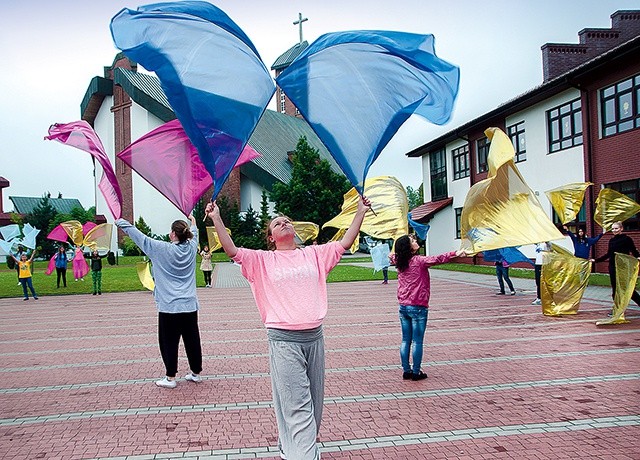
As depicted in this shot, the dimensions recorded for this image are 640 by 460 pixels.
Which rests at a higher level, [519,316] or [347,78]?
[347,78]

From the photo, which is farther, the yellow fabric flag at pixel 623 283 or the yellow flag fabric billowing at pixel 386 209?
the yellow fabric flag at pixel 623 283

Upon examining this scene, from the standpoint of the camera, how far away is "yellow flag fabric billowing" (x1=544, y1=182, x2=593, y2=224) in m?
11.7

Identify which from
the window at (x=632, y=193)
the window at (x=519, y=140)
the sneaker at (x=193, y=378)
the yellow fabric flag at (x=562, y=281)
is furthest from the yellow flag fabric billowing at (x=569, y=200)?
the window at (x=519, y=140)

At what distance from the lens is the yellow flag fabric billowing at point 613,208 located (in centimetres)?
1122

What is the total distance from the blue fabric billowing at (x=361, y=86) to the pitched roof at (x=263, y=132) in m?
42.4

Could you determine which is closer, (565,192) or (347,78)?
(347,78)

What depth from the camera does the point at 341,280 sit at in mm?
24062

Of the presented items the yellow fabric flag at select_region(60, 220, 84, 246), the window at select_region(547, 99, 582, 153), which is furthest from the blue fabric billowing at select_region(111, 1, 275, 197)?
the window at select_region(547, 99, 582, 153)

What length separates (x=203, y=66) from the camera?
180 inches

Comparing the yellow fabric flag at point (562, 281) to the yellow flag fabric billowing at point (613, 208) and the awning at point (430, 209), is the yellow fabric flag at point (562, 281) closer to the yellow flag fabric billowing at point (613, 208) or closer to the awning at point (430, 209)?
the yellow flag fabric billowing at point (613, 208)

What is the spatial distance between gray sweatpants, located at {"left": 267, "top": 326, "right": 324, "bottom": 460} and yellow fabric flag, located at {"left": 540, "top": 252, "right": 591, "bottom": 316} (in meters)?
8.71

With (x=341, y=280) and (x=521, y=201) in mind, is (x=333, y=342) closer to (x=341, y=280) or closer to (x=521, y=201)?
(x=521, y=201)

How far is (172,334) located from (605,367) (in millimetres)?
5463

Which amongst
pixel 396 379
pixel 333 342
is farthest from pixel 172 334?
pixel 333 342
